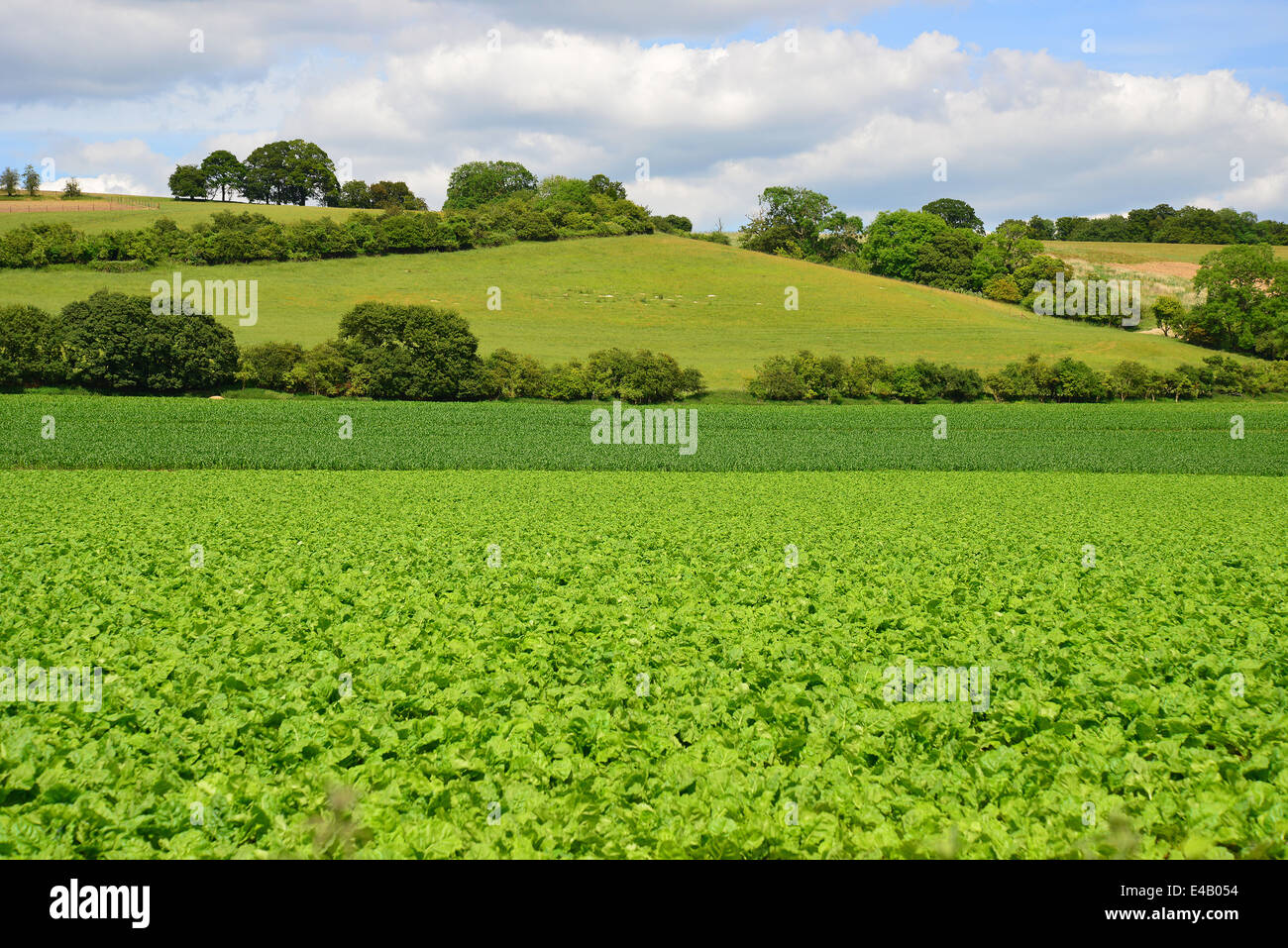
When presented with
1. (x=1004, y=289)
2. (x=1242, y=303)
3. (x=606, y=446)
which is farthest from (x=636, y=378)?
(x=1004, y=289)

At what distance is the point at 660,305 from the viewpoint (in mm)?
88562

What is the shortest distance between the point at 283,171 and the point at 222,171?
8.14 m

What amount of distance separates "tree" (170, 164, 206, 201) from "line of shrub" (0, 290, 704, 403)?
79.0 meters

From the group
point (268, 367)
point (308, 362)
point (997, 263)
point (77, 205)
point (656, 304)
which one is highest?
point (77, 205)

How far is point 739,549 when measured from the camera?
55.1ft

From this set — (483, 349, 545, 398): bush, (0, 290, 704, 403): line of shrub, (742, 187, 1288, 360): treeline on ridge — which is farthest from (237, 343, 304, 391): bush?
(742, 187, 1288, 360): treeline on ridge

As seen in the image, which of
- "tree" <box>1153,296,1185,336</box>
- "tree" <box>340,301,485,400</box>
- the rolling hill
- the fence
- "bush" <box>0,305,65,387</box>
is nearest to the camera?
"bush" <box>0,305,65,387</box>

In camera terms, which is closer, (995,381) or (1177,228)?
(995,381)

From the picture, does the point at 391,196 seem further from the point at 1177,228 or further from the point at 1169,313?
the point at 1177,228

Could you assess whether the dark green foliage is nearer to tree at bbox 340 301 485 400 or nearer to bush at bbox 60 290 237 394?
tree at bbox 340 301 485 400

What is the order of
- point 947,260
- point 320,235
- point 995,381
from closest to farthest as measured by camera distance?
1. point 995,381
2. point 320,235
3. point 947,260

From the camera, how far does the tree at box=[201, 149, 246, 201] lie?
122 m

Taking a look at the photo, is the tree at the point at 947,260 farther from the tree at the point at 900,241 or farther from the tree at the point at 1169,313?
the tree at the point at 1169,313
